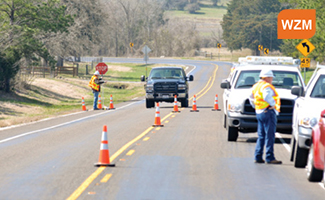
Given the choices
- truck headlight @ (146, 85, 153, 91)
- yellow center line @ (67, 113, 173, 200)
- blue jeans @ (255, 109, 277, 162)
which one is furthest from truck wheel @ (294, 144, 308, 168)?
truck headlight @ (146, 85, 153, 91)

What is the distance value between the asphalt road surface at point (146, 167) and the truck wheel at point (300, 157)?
165mm

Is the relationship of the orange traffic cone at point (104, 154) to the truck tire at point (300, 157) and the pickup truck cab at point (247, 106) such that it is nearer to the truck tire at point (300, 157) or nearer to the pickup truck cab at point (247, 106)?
the truck tire at point (300, 157)

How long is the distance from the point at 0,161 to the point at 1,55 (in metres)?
23.9

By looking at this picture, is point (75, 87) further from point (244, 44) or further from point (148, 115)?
point (244, 44)

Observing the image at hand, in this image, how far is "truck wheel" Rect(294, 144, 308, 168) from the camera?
11.2 m

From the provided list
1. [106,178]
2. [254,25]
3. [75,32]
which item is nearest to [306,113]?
[106,178]

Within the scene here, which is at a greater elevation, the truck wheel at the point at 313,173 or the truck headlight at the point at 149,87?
the truck headlight at the point at 149,87

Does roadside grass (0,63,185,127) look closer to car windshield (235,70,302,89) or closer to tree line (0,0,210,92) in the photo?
tree line (0,0,210,92)

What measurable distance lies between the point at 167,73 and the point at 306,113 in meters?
20.6

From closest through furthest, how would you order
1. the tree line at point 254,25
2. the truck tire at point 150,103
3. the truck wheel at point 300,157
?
the truck wheel at point 300,157 → the truck tire at point 150,103 → the tree line at point 254,25

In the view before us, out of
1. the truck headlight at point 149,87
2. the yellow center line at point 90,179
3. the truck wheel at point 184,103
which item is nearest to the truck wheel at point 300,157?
the yellow center line at point 90,179

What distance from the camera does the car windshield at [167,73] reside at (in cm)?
3070

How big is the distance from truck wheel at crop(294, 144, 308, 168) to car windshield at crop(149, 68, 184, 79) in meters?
19.4

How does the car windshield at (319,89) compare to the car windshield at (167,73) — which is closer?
the car windshield at (319,89)
